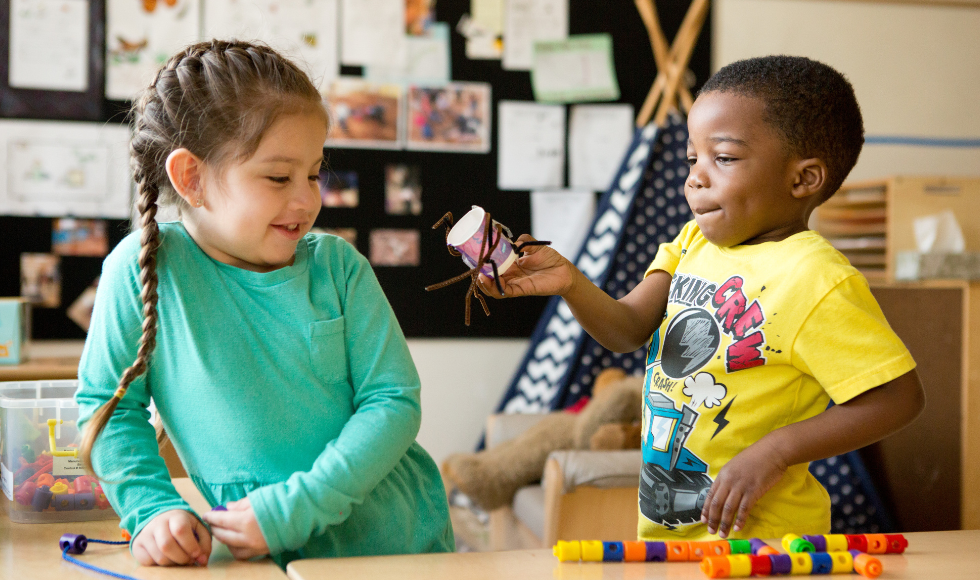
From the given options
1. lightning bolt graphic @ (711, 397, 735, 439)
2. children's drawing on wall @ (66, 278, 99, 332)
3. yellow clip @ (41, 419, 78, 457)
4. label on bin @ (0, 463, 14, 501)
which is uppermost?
lightning bolt graphic @ (711, 397, 735, 439)

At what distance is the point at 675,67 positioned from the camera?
2.73 meters

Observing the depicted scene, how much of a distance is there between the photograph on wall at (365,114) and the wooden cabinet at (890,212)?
1.37 metres

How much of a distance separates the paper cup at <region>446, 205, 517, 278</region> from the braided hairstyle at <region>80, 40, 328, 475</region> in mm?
177

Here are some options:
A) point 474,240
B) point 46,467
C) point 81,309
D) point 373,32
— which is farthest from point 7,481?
point 373,32

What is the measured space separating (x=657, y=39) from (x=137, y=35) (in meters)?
1.64

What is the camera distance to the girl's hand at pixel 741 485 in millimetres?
756

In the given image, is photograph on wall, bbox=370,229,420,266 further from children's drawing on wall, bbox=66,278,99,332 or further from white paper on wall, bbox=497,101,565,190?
children's drawing on wall, bbox=66,278,99,332

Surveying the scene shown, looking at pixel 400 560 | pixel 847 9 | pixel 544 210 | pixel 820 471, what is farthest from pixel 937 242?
pixel 400 560

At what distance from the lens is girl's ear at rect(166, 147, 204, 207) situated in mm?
802

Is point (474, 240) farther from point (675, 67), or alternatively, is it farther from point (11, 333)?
point (675, 67)

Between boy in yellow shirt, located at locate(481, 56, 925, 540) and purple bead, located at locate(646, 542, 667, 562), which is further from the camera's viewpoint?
boy in yellow shirt, located at locate(481, 56, 925, 540)

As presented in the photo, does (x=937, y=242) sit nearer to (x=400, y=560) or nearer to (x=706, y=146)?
(x=706, y=146)

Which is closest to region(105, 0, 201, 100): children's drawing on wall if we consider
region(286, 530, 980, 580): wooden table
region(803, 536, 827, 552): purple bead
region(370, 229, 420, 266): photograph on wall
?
region(370, 229, 420, 266): photograph on wall

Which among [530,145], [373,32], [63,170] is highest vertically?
[373,32]
